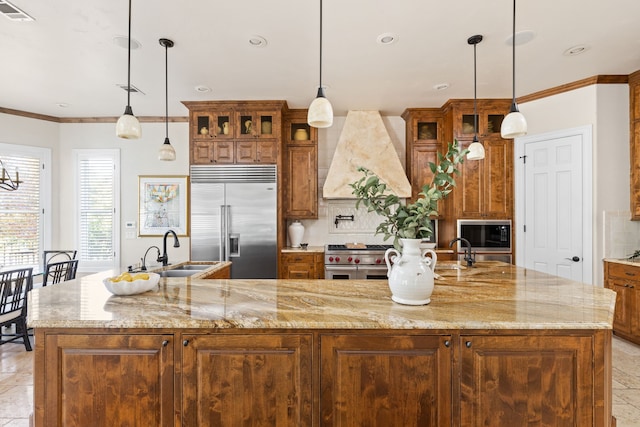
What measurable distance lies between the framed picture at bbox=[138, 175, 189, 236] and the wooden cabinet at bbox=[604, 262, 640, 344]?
5.63m

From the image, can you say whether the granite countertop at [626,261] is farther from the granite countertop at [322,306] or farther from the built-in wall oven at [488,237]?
the granite countertop at [322,306]

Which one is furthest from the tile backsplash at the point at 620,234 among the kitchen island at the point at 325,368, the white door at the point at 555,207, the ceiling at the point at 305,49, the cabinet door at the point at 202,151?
the cabinet door at the point at 202,151

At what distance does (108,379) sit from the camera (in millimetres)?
1462

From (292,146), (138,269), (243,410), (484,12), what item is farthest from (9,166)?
(484,12)

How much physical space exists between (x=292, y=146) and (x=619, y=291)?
425 centimetres

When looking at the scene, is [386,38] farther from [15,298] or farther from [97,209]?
[97,209]

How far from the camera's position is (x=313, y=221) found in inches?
201

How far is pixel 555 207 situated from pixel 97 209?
657cm

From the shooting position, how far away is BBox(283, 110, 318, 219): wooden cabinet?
15.5ft

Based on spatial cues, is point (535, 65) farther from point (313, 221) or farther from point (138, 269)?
point (138, 269)

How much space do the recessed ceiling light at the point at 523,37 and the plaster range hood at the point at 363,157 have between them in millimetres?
2031

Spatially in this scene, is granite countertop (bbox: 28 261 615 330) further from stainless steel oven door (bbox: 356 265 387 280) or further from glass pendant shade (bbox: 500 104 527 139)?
stainless steel oven door (bbox: 356 265 387 280)

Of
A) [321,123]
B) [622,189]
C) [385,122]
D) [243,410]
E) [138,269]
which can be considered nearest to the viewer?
[243,410]

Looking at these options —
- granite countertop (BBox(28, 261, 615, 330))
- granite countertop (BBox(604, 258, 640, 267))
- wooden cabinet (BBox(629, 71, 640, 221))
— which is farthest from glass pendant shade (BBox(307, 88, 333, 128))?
wooden cabinet (BBox(629, 71, 640, 221))
